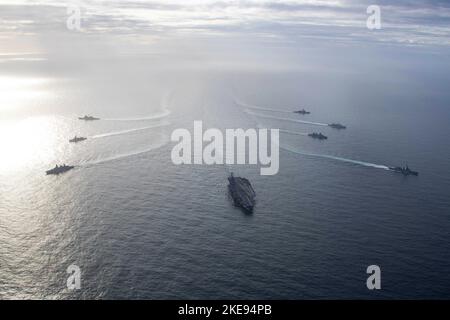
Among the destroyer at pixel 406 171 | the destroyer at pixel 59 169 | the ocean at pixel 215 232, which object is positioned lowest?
the ocean at pixel 215 232

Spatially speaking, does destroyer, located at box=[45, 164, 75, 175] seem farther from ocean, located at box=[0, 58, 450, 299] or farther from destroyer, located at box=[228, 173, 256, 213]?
destroyer, located at box=[228, 173, 256, 213]

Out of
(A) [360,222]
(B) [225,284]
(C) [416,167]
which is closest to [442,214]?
(A) [360,222]

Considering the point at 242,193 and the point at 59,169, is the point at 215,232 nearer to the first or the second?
the point at 242,193

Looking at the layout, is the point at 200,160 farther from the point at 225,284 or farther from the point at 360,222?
the point at 225,284

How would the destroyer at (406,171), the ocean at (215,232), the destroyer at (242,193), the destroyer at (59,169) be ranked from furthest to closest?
1. the destroyer at (406,171)
2. the destroyer at (59,169)
3. the destroyer at (242,193)
4. the ocean at (215,232)

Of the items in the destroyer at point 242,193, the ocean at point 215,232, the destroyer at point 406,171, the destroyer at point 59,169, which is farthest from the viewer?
the destroyer at point 406,171

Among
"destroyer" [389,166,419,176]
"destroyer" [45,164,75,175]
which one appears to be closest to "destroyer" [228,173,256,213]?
"destroyer" [45,164,75,175]

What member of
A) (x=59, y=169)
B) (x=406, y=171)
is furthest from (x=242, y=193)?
(x=406, y=171)

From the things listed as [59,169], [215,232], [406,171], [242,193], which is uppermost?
[406,171]

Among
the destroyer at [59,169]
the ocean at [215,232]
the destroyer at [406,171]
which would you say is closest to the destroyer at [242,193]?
the ocean at [215,232]

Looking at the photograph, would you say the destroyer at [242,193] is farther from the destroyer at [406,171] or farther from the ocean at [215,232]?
the destroyer at [406,171]
